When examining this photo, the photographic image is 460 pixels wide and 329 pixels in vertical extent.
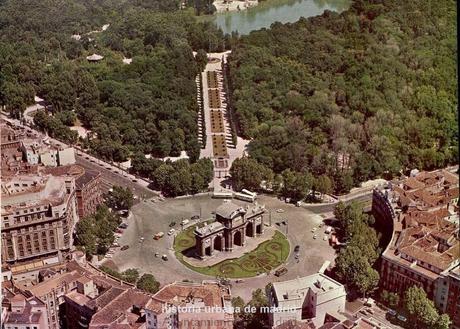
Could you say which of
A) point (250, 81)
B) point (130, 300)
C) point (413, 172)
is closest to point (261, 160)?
point (413, 172)

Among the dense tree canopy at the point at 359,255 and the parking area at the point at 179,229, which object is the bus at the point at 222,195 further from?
the dense tree canopy at the point at 359,255

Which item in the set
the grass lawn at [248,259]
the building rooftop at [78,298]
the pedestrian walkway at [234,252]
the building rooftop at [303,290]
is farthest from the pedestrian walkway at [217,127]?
the building rooftop at [78,298]

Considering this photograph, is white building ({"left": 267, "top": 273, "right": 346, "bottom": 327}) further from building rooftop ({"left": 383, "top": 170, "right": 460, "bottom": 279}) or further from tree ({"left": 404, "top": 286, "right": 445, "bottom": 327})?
building rooftop ({"left": 383, "top": 170, "right": 460, "bottom": 279})

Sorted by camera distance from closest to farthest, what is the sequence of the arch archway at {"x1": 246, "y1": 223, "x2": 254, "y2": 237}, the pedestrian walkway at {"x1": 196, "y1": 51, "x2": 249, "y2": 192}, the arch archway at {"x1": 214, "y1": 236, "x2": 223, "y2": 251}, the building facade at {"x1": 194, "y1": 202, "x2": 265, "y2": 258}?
the building facade at {"x1": 194, "y1": 202, "x2": 265, "y2": 258} → the arch archway at {"x1": 214, "y1": 236, "x2": 223, "y2": 251} → the arch archway at {"x1": 246, "y1": 223, "x2": 254, "y2": 237} → the pedestrian walkway at {"x1": 196, "y1": 51, "x2": 249, "y2": 192}

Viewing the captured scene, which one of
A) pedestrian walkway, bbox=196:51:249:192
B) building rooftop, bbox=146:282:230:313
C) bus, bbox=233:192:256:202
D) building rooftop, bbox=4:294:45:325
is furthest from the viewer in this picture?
pedestrian walkway, bbox=196:51:249:192

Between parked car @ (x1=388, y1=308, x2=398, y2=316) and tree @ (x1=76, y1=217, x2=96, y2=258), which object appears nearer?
parked car @ (x1=388, y1=308, x2=398, y2=316)

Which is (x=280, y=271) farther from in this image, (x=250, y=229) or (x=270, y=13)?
(x=270, y=13)

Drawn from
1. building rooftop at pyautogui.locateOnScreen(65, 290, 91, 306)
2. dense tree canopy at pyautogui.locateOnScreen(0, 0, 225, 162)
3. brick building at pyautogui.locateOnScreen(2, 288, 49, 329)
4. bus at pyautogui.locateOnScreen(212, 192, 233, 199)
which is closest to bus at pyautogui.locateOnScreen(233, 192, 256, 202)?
bus at pyautogui.locateOnScreen(212, 192, 233, 199)
